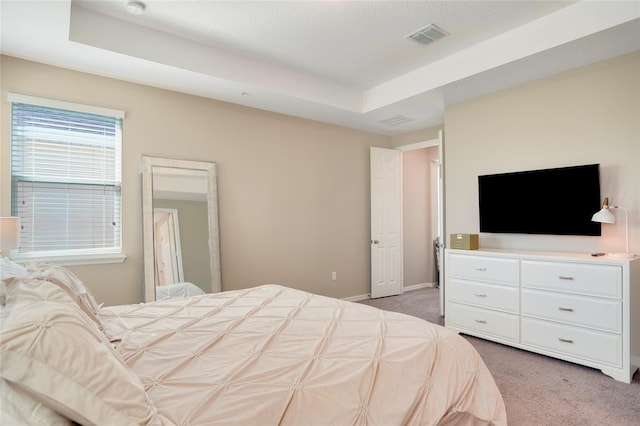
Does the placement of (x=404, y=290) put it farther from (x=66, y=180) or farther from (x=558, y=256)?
(x=66, y=180)

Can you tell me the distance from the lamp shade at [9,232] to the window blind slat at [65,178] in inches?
26.4

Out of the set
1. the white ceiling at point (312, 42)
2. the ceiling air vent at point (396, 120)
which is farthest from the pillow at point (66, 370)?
the ceiling air vent at point (396, 120)

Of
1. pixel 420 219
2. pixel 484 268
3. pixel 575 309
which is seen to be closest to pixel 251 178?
pixel 484 268

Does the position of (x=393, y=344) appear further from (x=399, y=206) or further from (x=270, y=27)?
(x=399, y=206)

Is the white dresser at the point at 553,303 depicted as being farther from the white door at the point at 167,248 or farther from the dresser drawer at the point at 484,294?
the white door at the point at 167,248

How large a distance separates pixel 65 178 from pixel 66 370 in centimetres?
301

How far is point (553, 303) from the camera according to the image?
3.05 m

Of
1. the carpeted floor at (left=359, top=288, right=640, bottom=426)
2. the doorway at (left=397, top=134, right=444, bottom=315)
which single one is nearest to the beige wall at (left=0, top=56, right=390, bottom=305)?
the doorway at (left=397, top=134, right=444, bottom=315)

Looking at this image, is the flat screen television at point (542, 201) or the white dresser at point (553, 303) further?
the flat screen television at point (542, 201)

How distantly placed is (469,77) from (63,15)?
3427 mm

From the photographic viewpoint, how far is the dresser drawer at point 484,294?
332 cm

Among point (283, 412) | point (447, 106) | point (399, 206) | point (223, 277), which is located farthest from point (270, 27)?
point (399, 206)

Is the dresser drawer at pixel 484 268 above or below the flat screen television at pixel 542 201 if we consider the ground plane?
below

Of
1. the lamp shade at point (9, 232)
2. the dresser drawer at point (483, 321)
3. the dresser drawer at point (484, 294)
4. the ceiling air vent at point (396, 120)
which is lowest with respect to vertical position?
the dresser drawer at point (483, 321)
